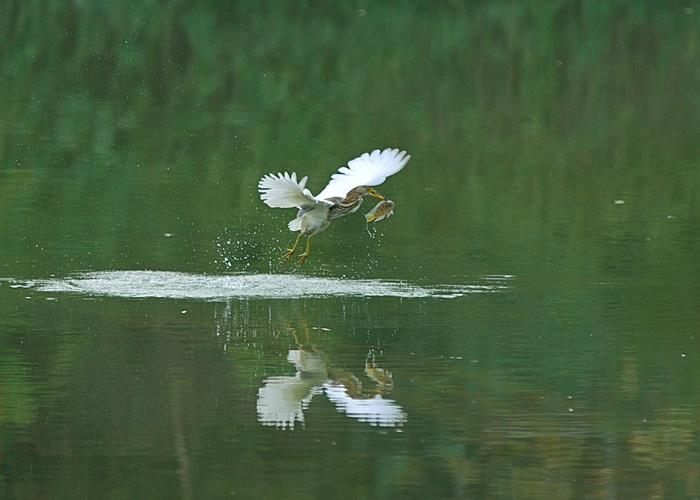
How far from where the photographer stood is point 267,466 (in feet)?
22.8

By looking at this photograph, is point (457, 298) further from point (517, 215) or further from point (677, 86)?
point (677, 86)

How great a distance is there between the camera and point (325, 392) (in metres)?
8.31

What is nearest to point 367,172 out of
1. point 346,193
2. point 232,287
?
point 346,193

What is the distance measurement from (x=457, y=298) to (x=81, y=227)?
4.27m

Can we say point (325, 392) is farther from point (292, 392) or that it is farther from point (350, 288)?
point (350, 288)

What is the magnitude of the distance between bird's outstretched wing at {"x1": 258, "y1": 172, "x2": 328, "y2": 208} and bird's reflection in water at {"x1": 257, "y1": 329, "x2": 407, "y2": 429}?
5.19 feet

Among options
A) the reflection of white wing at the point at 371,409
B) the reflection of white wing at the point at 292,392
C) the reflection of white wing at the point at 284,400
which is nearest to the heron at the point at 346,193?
the reflection of white wing at the point at 292,392

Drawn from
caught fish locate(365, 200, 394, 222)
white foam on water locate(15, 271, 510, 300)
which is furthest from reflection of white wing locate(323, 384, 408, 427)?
caught fish locate(365, 200, 394, 222)

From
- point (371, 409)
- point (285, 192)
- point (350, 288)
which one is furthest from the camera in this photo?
point (350, 288)

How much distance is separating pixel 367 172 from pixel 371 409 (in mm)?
3888

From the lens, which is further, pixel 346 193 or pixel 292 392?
pixel 346 193

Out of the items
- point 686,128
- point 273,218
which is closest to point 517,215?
point 273,218

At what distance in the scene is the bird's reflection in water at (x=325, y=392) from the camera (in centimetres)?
779

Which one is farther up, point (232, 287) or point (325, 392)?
point (232, 287)
